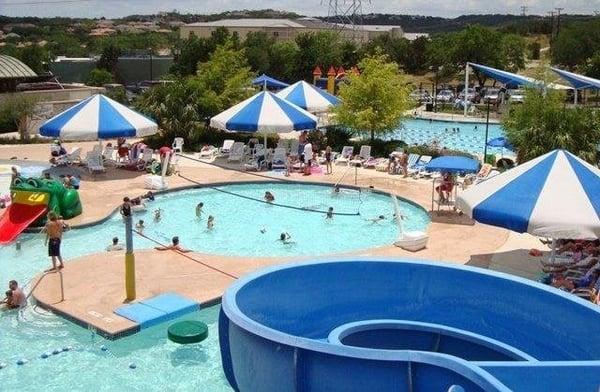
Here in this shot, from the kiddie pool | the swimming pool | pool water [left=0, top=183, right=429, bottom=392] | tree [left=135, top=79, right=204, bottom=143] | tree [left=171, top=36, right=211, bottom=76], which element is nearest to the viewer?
the kiddie pool

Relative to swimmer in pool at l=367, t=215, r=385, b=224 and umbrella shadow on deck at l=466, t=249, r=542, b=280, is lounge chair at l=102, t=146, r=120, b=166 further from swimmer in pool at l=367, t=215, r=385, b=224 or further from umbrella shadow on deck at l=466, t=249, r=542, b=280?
umbrella shadow on deck at l=466, t=249, r=542, b=280

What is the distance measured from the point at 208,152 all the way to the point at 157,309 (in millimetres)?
14747

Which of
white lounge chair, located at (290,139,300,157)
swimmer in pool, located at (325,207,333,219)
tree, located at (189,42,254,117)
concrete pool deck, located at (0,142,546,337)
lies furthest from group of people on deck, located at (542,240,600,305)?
tree, located at (189,42,254,117)

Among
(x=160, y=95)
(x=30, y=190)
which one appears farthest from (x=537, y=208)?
(x=160, y=95)

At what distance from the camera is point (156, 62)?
83.1 m

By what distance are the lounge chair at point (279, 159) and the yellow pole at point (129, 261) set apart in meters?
12.0

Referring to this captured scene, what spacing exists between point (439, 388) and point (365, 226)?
38.1ft

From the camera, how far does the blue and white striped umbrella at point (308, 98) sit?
1155 inches

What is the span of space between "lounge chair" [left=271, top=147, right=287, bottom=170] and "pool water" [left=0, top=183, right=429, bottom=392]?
1.56 m

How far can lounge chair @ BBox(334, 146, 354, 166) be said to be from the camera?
24344 mm

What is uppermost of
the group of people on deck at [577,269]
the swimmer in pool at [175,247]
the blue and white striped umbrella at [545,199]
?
the blue and white striped umbrella at [545,199]

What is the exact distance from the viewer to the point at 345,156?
80.7ft

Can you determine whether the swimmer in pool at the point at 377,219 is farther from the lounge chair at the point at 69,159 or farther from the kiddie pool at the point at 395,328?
the lounge chair at the point at 69,159

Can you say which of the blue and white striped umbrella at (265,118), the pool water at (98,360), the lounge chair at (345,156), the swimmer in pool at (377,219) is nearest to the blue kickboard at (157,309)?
the pool water at (98,360)
